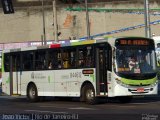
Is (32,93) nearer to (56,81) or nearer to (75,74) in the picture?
(56,81)

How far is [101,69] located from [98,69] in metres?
0.14

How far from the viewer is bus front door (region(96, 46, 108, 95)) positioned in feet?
82.4

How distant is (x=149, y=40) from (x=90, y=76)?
3179mm

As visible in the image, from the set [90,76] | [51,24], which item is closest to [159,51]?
[90,76]

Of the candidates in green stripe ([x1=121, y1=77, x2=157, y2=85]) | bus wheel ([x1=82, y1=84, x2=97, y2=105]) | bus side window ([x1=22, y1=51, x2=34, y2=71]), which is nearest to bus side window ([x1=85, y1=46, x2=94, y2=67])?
bus wheel ([x1=82, y1=84, x2=97, y2=105])

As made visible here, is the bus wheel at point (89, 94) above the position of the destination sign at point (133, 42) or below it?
below

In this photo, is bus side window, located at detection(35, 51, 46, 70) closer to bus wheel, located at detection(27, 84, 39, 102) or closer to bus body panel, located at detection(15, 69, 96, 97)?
bus body panel, located at detection(15, 69, 96, 97)

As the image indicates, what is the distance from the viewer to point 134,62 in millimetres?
24969

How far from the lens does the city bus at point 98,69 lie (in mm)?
24812

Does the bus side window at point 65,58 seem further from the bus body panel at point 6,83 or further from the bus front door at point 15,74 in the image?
the bus body panel at point 6,83

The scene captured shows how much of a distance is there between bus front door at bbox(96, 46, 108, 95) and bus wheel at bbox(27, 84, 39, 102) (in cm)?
584

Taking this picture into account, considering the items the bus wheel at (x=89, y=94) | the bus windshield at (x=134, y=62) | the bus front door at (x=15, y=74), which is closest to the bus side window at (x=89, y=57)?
the bus wheel at (x=89, y=94)

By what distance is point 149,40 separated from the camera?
85.3 feet

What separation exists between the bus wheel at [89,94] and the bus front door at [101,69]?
1.25ft
